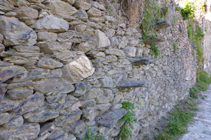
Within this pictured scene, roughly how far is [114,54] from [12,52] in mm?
1314

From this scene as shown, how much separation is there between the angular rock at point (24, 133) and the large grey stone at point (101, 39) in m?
1.15

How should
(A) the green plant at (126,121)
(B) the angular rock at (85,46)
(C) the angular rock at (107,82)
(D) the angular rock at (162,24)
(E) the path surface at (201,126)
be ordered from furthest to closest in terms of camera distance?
(E) the path surface at (201,126) < (D) the angular rock at (162,24) < (A) the green plant at (126,121) < (C) the angular rock at (107,82) < (B) the angular rock at (85,46)

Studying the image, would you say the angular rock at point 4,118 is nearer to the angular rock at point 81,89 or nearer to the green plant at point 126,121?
the angular rock at point 81,89

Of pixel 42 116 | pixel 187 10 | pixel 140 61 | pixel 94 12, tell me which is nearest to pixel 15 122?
pixel 42 116

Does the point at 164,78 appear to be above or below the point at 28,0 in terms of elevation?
below

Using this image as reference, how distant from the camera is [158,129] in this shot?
347 centimetres

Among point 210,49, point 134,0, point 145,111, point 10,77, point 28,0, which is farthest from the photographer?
point 210,49

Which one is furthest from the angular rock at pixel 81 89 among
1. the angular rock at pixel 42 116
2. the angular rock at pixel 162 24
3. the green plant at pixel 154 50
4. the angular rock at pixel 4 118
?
the angular rock at pixel 162 24

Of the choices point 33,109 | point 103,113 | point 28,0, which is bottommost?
point 103,113

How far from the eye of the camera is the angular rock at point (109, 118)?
1794 mm

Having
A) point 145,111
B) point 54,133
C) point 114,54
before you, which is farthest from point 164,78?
point 54,133

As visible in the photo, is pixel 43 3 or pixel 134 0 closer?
pixel 43 3

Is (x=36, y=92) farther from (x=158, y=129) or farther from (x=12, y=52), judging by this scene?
(x=158, y=129)

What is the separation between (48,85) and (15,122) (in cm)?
40
